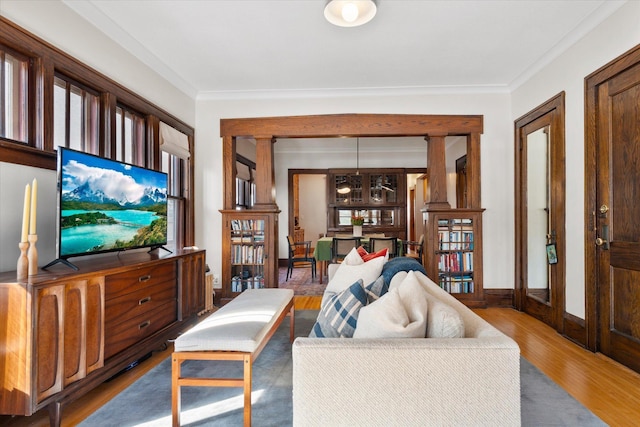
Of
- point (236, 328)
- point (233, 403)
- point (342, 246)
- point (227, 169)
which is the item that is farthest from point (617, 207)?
point (227, 169)

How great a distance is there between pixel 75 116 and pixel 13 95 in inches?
21.2

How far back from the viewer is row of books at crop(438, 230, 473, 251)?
176 inches

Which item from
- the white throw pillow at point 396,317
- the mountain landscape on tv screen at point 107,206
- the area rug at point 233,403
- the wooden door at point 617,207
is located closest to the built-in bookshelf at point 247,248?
the mountain landscape on tv screen at point 107,206

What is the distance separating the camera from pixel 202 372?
2.53 m

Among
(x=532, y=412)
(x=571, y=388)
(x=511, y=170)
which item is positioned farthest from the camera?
(x=511, y=170)

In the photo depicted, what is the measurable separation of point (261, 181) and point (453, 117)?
8.86 feet

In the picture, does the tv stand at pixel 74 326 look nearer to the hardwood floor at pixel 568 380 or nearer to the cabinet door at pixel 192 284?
the hardwood floor at pixel 568 380

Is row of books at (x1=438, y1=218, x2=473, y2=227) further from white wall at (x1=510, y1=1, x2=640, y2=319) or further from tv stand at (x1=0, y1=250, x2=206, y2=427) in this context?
tv stand at (x1=0, y1=250, x2=206, y2=427)

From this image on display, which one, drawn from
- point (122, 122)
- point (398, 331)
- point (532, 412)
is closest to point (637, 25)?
point (532, 412)

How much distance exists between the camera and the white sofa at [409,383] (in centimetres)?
123

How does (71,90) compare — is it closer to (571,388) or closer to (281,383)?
(281,383)

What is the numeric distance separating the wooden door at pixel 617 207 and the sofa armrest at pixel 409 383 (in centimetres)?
213

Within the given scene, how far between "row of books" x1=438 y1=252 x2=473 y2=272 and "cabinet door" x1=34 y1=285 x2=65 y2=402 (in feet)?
13.0

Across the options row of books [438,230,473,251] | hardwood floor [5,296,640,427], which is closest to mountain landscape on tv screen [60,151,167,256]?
hardwood floor [5,296,640,427]
